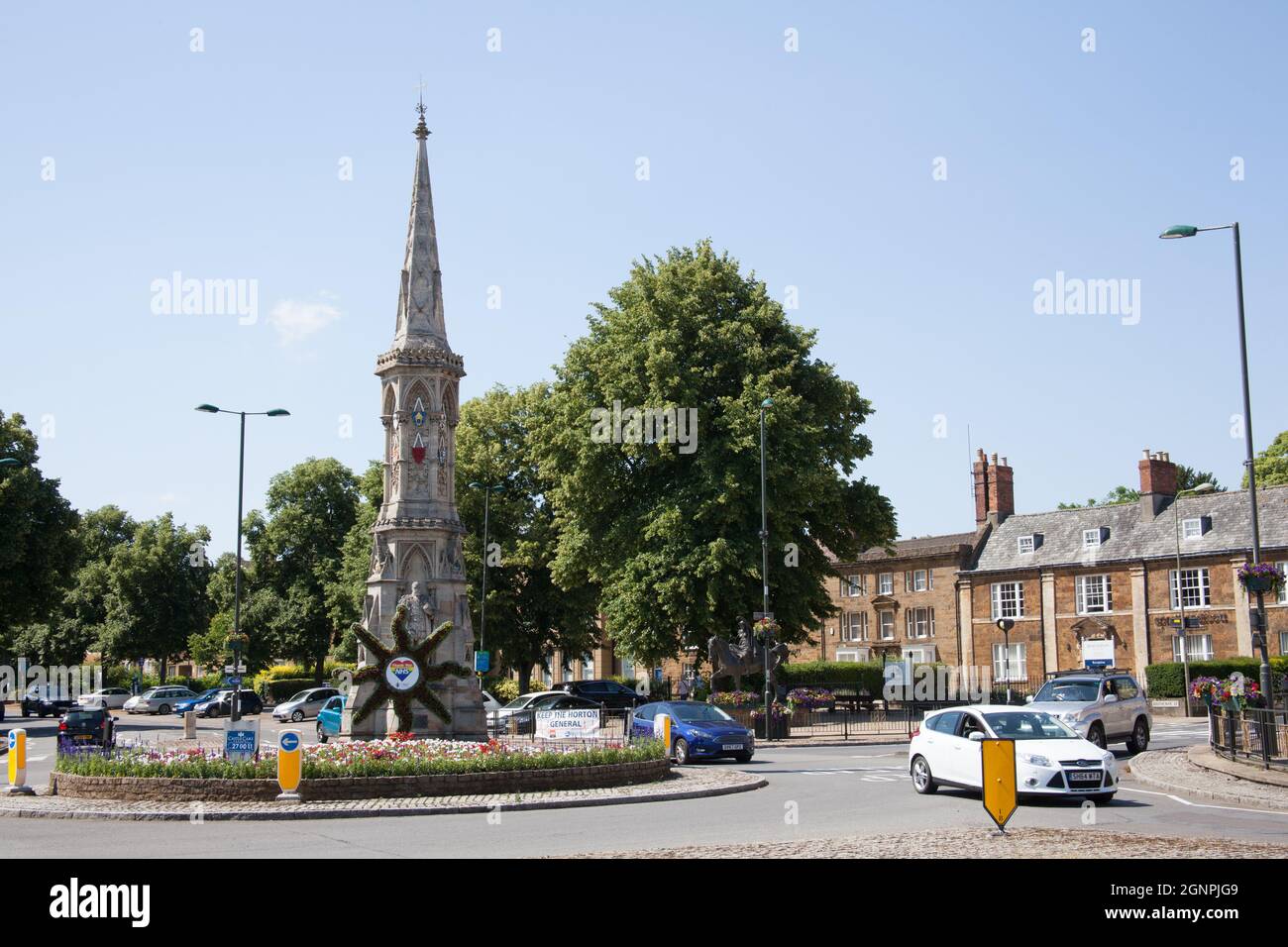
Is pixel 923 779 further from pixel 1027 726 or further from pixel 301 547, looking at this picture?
pixel 301 547

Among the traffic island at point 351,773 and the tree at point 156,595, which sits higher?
the tree at point 156,595

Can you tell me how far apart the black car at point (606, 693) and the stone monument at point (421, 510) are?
18285 millimetres

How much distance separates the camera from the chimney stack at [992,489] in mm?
68312

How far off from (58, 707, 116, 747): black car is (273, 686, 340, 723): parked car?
24.6 metres

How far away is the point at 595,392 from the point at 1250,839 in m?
33.3

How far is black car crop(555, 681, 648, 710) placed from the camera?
47156 mm

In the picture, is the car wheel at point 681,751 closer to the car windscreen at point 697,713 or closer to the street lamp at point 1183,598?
the car windscreen at point 697,713

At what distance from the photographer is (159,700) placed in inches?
2502

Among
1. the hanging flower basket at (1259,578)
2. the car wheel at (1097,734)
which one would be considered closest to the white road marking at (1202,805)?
the hanging flower basket at (1259,578)

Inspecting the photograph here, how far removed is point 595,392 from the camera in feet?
145

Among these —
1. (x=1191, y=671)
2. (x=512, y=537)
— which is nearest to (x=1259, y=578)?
(x=1191, y=671)

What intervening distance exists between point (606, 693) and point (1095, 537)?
94.5ft

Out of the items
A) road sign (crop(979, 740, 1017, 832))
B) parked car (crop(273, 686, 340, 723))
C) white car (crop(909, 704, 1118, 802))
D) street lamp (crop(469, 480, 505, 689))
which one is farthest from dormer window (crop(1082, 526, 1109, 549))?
road sign (crop(979, 740, 1017, 832))

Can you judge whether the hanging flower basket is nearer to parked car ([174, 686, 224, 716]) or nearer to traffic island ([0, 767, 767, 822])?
traffic island ([0, 767, 767, 822])
